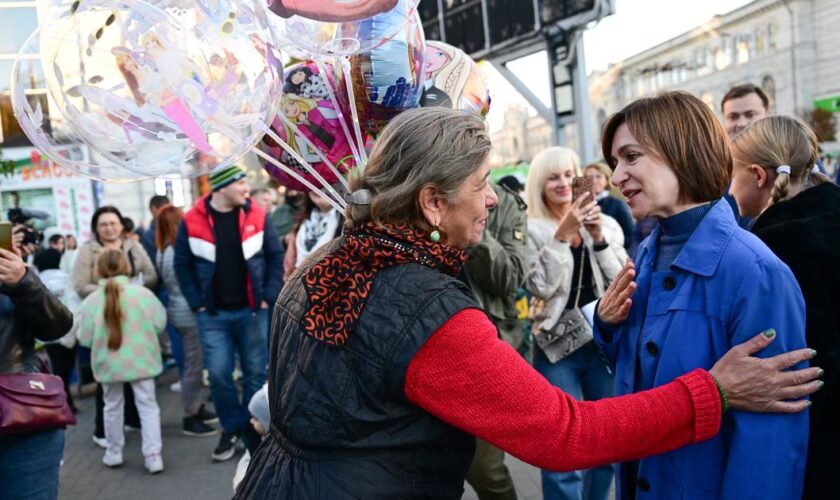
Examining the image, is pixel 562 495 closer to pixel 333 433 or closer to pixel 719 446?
pixel 719 446

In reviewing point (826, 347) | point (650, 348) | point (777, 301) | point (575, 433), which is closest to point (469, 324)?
point (575, 433)

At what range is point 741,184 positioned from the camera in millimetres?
2375

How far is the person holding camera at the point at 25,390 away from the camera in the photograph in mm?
2652

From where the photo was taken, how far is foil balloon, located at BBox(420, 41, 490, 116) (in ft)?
9.23

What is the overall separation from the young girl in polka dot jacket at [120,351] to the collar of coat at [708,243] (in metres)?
4.35

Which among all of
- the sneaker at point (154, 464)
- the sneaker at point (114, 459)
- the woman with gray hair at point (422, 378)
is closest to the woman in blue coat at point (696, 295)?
the woman with gray hair at point (422, 378)

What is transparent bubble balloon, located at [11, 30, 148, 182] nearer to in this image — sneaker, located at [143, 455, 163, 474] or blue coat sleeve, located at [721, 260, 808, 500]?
blue coat sleeve, located at [721, 260, 808, 500]

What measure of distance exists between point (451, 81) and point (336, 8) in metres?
0.93

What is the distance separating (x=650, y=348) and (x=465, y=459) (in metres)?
0.57

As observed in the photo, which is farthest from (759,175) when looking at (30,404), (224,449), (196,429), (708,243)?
(196,429)

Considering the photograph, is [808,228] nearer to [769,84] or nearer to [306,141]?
[306,141]

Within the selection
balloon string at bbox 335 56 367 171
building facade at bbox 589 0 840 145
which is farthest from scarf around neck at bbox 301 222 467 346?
building facade at bbox 589 0 840 145

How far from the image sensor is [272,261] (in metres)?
5.39

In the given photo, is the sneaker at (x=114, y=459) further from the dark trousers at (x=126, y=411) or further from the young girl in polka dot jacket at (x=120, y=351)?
the dark trousers at (x=126, y=411)
